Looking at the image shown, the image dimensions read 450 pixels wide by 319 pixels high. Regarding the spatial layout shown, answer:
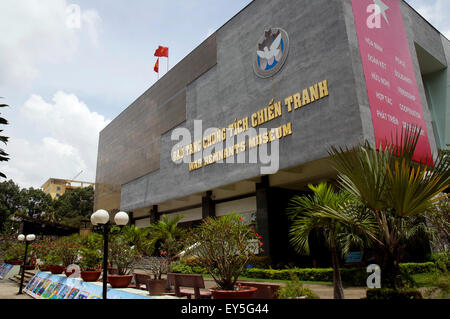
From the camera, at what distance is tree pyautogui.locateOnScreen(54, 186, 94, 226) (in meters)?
63.9

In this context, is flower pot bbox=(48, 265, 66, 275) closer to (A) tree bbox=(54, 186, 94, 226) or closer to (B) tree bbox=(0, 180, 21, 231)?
(B) tree bbox=(0, 180, 21, 231)

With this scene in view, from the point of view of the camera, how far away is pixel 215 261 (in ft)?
22.9

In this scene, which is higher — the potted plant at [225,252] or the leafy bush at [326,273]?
the potted plant at [225,252]

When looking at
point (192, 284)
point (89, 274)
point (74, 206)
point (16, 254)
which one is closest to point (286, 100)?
point (192, 284)

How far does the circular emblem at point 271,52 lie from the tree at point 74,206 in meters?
56.2

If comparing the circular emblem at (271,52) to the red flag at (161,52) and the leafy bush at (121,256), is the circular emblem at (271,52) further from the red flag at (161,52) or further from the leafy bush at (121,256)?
the red flag at (161,52)

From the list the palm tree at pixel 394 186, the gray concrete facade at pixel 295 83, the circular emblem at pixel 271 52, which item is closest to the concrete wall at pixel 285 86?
the gray concrete facade at pixel 295 83

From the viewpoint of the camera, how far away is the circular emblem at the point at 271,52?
17.1m

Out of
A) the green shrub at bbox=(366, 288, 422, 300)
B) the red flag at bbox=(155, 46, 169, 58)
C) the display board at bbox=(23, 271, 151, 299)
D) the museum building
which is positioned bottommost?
the display board at bbox=(23, 271, 151, 299)

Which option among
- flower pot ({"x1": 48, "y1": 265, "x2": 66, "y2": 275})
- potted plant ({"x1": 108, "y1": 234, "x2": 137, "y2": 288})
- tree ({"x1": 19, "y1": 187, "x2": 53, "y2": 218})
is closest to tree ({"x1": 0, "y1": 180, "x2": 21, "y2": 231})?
tree ({"x1": 19, "y1": 187, "x2": 53, "y2": 218})

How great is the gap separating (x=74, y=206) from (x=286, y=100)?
61.5 metres

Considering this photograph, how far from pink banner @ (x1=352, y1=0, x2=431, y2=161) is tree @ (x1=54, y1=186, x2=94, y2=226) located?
61.4m

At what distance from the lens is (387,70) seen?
15.7m

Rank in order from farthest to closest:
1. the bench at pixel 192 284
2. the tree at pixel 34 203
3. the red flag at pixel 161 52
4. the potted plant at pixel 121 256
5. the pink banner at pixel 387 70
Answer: the tree at pixel 34 203 < the red flag at pixel 161 52 < the pink banner at pixel 387 70 < the potted plant at pixel 121 256 < the bench at pixel 192 284
